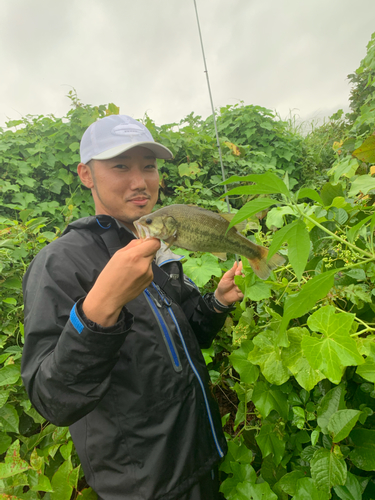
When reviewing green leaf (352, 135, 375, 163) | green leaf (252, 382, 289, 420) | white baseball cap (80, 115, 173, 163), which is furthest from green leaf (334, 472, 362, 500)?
white baseball cap (80, 115, 173, 163)

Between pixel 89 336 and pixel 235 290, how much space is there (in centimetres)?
136

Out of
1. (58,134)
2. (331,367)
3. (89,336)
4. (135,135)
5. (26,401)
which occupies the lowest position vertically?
(26,401)

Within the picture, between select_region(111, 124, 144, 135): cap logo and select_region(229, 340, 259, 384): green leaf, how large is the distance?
1.72m

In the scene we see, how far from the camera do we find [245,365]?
149 centimetres

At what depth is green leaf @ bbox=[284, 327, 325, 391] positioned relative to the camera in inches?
40.7

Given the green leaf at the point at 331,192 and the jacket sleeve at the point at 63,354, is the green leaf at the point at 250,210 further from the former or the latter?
the jacket sleeve at the point at 63,354

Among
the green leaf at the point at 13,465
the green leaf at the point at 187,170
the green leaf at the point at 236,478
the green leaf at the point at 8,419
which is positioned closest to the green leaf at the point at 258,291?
the green leaf at the point at 236,478

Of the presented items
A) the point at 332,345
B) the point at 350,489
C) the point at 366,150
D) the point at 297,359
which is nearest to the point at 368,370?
the point at 332,345

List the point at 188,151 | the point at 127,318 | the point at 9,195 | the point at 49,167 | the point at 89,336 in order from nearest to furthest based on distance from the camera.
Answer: the point at 89,336, the point at 127,318, the point at 9,195, the point at 49,167, the point at 188,151

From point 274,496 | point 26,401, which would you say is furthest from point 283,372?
point 26,401

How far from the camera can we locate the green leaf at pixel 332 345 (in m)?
0.81

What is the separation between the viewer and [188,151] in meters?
5.03

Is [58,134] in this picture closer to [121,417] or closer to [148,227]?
[148,227]

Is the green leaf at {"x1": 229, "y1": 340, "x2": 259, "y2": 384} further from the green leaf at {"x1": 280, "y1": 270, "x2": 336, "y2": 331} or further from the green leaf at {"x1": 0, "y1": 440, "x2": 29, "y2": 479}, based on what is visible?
the green leaf at {"x1": 0, "y1": 440, "x2": 29, "y2": 479}
